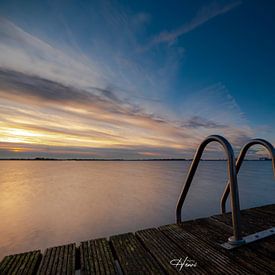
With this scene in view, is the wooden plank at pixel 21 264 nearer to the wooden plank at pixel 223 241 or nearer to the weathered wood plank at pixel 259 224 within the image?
the wooden plank at pixel 223 241

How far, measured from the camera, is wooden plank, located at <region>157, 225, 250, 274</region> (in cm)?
188

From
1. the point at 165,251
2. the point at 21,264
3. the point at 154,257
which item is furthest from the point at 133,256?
the point at 21,264

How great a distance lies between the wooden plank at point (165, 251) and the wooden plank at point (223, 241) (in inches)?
18.1

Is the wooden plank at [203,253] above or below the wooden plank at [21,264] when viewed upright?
above

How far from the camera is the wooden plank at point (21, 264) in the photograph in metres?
1.84

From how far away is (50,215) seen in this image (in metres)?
11.8

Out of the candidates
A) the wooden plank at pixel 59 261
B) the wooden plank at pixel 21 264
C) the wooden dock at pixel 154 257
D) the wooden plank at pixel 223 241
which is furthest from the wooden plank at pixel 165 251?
the wooden plank at pixel 21 264

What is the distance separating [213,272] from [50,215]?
12.2 metres

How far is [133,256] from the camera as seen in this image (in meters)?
2.10

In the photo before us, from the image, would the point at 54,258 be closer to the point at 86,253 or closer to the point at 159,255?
the point at 86,253

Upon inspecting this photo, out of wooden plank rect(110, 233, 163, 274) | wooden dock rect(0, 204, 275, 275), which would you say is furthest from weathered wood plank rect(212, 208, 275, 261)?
wooden plank rect(110, 233, 163, 274)

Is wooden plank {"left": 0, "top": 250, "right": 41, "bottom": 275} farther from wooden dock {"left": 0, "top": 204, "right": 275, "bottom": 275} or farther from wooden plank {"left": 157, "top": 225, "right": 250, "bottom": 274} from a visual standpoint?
wooden plank {"left": 157, "top": 225, "right": 250, "bottom": 274}

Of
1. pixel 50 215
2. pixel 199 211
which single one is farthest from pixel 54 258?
pixel 199 211

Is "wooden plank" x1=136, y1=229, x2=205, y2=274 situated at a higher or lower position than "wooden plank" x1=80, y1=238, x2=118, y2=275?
higher
